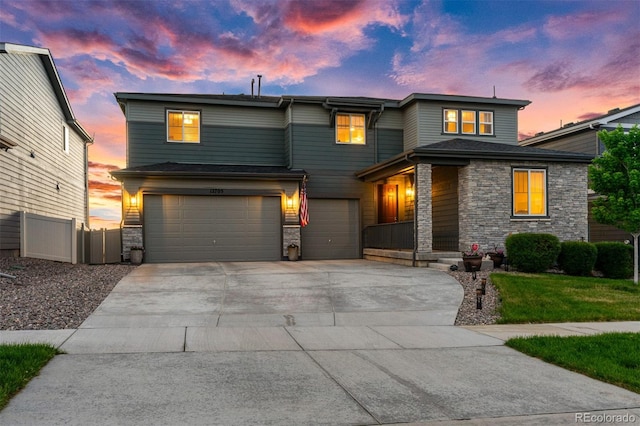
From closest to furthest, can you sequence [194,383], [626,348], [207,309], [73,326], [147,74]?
[194,383] → [626,348] → [73,326] → [207,309] → [147,74]

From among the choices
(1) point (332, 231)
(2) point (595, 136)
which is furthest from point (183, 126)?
(2) point (595, 136)

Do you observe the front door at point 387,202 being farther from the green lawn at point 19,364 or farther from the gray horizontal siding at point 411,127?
the green lawn at point 19,364

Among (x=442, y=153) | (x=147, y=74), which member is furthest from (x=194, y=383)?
(x=147, y=74)

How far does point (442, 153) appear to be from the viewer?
53.1 feet

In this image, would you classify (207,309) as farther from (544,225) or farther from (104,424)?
(544,225)

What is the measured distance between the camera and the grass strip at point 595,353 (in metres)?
5.98

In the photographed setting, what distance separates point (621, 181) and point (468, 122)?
26.7 feet

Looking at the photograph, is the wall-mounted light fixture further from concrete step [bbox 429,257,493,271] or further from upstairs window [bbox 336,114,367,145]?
concrete step [bbox 429,257,493,271]

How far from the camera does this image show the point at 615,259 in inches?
610

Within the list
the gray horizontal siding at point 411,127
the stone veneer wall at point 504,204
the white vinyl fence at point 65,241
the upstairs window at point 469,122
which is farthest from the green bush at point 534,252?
the white vinyl fence at point 65,241

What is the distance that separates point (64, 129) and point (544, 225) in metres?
21.5

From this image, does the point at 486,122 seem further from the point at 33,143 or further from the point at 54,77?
the point at 54,77

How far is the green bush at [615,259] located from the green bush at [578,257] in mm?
645

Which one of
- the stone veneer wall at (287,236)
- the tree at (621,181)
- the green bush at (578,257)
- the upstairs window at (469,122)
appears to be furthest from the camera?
the upstairs window at (469,122)
